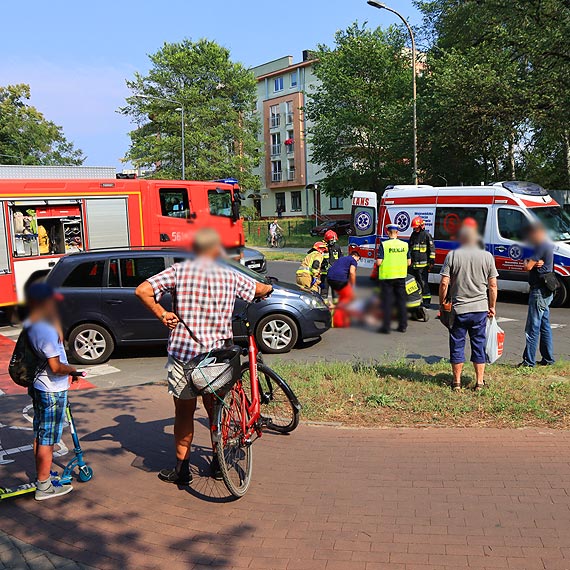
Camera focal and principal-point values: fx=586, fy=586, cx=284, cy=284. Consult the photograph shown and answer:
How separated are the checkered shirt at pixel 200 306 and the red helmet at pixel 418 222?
0.86m

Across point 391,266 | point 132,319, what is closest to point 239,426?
point 391,266

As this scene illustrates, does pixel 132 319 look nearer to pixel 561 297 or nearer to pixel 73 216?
pixel 73 216

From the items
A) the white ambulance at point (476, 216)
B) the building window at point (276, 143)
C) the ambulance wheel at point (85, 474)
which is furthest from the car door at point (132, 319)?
the building window at point (276, 143)

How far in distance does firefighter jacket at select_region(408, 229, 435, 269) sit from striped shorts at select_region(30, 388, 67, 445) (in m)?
3.26

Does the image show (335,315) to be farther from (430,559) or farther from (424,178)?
(430,559)

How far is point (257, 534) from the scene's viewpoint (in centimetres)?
430

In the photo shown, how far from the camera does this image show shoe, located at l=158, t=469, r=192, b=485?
510cm

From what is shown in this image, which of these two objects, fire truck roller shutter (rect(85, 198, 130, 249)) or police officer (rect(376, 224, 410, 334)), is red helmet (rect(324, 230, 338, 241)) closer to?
fire truck roller shutter (rect(85, 198, 130, 249))

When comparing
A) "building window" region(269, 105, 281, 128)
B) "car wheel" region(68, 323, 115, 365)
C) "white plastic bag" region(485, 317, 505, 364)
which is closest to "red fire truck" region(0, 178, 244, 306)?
"white plastic bag" region(485, 317, 505, 364)

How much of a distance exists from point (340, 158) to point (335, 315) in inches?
1481

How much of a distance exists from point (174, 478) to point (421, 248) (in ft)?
11.0

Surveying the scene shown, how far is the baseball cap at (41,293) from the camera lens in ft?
3.73

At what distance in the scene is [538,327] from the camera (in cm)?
769

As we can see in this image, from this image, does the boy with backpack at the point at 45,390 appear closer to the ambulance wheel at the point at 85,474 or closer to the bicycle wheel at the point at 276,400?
the ambulance wheel at the point at 85,474
